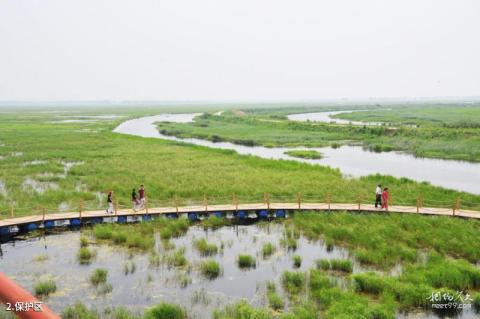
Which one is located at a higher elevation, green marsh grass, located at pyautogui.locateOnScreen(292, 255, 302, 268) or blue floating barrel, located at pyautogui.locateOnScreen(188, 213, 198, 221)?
blue floating barrel, located at pyautogui.locateOnScreen(188, 213, 198, 221)

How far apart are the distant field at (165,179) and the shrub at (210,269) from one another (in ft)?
32.7

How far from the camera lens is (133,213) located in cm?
2330

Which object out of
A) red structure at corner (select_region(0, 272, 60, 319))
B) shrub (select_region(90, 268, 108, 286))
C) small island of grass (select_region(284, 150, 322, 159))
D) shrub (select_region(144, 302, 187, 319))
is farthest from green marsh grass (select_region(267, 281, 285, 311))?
small island of grass (select_region(284, 150, 322, 159))

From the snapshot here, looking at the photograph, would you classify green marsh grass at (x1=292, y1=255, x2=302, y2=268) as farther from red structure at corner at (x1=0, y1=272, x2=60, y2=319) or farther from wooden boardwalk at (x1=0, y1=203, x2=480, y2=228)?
red structure at corner at (x1=0, y1=272, x2=60, y2=319)

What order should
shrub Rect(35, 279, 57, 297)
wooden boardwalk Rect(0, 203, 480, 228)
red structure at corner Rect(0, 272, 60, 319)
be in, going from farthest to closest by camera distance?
wooden boardwalk Rect(0, 203, 480, 228) → shrub Rect(35, 279, 57, 297) → red structure at corner Rect(0, 272, 60, 319)

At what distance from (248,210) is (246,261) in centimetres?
675

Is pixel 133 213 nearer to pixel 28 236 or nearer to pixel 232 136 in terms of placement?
pixel 28 236

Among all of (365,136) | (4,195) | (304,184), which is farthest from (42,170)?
(365,136)

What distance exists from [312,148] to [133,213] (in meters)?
39.4

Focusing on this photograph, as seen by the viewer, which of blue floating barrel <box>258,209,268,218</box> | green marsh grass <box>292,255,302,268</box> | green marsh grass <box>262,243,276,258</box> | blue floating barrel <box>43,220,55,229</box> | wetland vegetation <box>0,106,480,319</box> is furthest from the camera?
blue floating barrel <box>258,209,268,218</box>

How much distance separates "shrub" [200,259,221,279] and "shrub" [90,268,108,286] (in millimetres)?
3790

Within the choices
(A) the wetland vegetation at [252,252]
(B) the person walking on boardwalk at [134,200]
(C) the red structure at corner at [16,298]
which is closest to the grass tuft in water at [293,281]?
(A) the wetland vegetation at [252,252]

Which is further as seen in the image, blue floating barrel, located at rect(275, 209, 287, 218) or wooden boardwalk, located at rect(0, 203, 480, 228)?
blue floating barrel, located at rect(275, 209, 287, 218)

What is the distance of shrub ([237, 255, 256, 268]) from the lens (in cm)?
1752
